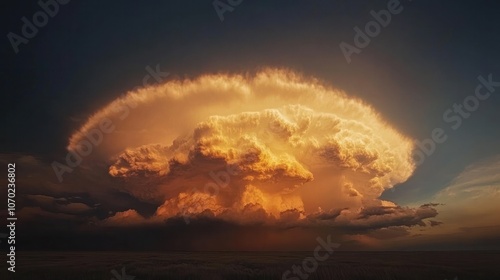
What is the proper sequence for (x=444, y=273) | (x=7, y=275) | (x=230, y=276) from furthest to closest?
(x=444, y=273) < (x=230, y=276) < (x=7, y=275)

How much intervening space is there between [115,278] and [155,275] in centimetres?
454

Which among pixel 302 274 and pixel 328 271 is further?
pixel 328 271

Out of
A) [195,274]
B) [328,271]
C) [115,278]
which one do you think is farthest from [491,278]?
→ [115,278]

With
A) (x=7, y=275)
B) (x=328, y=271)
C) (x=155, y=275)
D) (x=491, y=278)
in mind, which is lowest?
(x=491, y=278)

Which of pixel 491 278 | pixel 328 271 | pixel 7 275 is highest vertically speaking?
pixel 7 275

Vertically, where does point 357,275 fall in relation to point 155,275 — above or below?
below

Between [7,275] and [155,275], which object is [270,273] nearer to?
[155,275]

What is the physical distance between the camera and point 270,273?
45406 mm

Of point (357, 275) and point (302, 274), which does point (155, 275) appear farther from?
point (357, 275)

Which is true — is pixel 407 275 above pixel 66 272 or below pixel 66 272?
below

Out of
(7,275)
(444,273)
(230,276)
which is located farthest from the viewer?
(444,273)

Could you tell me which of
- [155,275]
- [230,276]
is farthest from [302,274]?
[155,275]

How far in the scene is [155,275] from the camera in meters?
43.3

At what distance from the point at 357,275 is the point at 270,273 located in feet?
35.1
